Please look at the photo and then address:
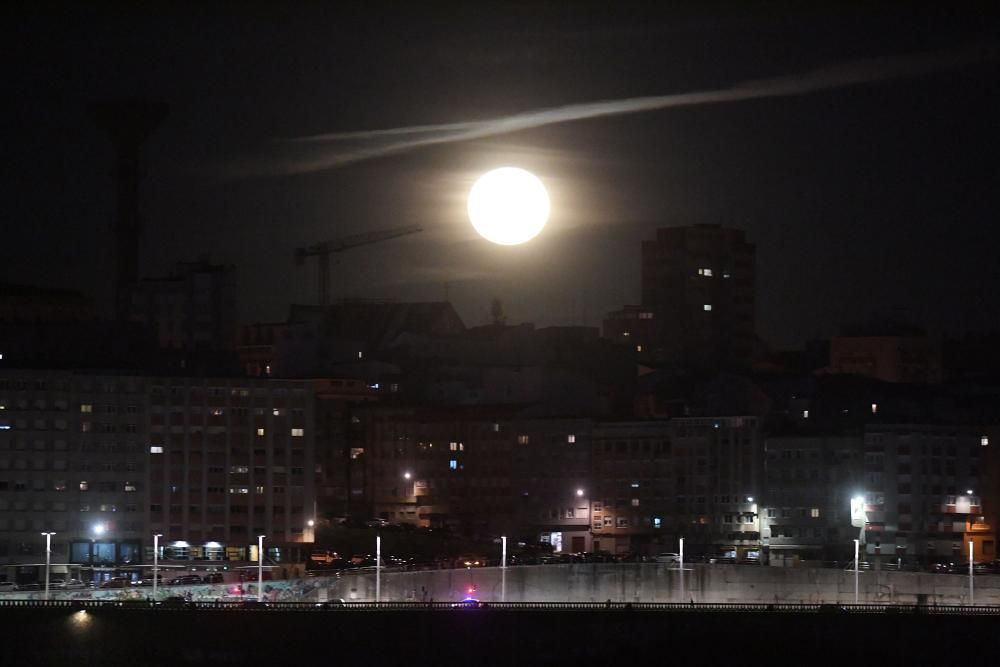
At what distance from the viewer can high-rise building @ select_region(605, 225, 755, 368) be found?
157 meters

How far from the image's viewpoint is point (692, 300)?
158500mm

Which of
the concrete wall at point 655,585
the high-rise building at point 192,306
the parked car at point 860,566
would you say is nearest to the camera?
the concrete wall at point 655,585

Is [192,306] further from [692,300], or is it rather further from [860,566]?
[860,566]

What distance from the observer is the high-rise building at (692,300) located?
516 ft

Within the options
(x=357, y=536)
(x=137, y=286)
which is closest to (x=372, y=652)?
(x=357, y=536)

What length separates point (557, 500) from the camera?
12025cm

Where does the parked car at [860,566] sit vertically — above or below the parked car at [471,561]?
below

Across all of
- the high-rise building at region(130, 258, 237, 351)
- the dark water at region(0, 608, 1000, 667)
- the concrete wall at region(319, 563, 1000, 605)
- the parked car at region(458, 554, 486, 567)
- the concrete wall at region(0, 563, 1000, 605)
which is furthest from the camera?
the high-rise building at region(130, 258, 237, 351)

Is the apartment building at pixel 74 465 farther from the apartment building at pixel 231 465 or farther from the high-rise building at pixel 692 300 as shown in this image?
the high-rise building at pixel 692 300

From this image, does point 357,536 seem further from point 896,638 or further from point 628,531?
point 896,638

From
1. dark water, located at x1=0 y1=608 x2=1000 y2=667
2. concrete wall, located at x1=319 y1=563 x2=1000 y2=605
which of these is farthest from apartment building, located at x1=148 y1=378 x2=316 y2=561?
dark water, located at x1=0 y1=608 x2=1000 y2=667

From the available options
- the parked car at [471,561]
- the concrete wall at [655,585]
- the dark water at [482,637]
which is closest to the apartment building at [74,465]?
the parked car at [471,561]

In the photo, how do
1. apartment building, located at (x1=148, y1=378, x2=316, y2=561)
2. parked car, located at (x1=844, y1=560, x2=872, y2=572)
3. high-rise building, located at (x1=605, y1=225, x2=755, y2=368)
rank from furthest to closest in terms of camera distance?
1. high-rise building, located at (x1=605, y1=225, x2=755, y2=368)
2. apartment building, located at (x1=148, y1=378, x2=316, y2=561)
3. parked car, located at (x1=844, y1=560, x2=872, y2=572)

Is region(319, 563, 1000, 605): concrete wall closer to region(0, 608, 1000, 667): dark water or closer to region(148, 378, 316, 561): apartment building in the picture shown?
region(148, 378, 316, 561): apartment building
